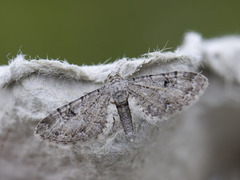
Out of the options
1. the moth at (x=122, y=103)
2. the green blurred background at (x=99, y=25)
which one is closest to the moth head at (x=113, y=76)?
the moth at (x=122, y=103)

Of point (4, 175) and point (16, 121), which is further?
point (4, 175)

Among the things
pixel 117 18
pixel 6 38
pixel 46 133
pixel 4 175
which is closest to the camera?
pixel 46 133

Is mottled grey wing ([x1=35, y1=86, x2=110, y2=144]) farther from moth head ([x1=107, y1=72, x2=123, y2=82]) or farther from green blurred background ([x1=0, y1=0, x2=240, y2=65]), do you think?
green blurred background ([x1=0, y1=0, x2=240, y2=65])

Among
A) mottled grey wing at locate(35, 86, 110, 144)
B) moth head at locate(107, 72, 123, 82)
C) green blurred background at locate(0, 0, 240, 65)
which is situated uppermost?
green blurred background at locate(0, 0, 240, 65)

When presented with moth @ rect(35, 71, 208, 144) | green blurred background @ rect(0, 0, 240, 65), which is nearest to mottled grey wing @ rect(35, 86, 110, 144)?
moth @ rect(35, 71, 208, 144)

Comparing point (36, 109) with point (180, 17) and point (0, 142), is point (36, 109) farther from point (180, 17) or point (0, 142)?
point (180, 17)

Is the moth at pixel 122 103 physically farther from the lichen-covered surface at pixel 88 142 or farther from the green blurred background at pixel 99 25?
the green blurred background at pixel 99 25

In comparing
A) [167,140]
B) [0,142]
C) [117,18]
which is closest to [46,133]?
[0,142]
